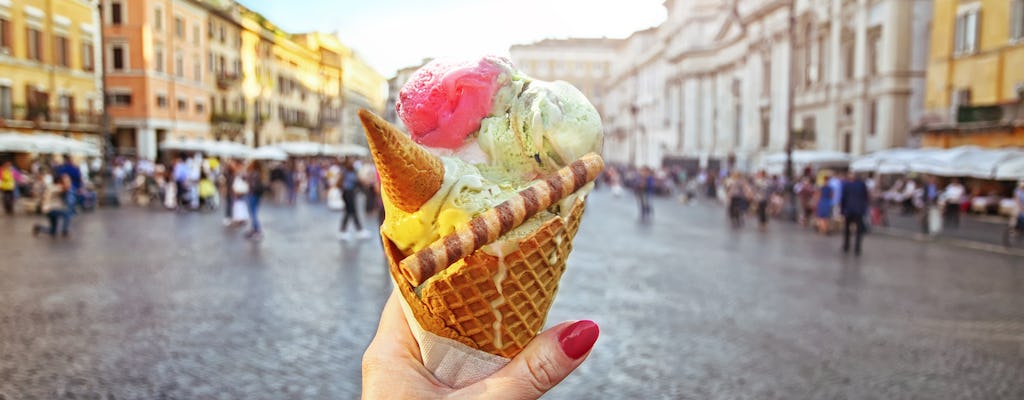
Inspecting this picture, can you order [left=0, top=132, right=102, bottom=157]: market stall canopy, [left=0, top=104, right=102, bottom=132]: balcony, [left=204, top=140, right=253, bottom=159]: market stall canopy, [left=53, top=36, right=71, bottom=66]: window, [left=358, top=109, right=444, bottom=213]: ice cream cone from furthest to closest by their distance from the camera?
[left=204, top=140, right=253, bottom=159]: market stall canopy, [left=0, top=132, right=102, bottom=157]: market stall canopy, [left=0, top=104, right=102, bottom=132]: balcony, [left=53, top=36, right=71, bottom=66]: window, [left=358, top=109, right=444, bottom=213]: ice cream cone

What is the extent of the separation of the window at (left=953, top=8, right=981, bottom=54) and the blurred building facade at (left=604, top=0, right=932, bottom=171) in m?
3.28

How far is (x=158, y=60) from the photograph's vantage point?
14.5 metres

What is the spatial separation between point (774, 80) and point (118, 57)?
3332 centimetres

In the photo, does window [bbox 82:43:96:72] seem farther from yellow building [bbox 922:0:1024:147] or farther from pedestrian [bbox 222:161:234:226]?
yellow building [bbox 922:0:1024:147]

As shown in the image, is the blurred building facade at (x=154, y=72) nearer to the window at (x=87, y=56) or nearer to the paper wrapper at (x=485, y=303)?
the window at (x=87, y=56)

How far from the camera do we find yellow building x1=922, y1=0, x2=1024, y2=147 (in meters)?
21.3

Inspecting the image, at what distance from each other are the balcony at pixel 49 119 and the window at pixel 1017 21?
26.2 m

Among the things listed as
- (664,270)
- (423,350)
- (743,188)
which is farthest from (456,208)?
(743,188)

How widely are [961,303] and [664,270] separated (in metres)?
3.84

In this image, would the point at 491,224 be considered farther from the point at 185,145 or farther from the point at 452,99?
the point at 185,145

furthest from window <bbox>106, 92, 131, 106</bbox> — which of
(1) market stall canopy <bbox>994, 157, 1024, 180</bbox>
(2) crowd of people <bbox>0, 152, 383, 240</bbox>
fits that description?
(1) market stall canopy <bbox>994, 157, 1024, 180</bbox>

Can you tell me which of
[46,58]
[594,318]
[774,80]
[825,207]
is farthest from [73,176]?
[774,80]

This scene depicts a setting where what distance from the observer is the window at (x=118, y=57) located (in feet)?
46.7

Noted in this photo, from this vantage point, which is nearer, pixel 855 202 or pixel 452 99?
pixel 452 99
